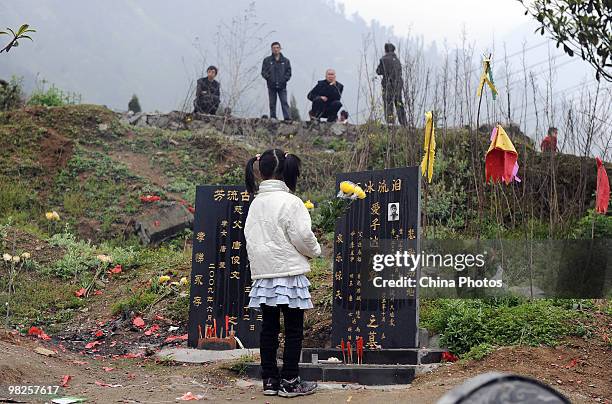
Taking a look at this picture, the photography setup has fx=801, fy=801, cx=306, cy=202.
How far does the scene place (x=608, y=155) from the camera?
9.02 metres

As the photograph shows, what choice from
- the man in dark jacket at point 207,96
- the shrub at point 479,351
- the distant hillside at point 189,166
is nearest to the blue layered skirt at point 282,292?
the shrub at point 479,351

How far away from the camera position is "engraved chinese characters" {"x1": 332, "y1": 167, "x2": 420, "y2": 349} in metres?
5.97

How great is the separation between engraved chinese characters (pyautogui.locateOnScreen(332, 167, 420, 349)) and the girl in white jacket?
1025 mm

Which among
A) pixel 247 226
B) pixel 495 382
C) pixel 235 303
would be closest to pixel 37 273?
pixel 235 303

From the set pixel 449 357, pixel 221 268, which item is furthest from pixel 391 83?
pixel 449 357

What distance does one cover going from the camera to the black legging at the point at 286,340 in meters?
5.14

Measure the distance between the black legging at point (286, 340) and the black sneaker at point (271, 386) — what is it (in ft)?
0.11

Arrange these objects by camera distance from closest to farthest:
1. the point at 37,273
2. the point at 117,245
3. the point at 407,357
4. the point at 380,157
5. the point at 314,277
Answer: the point at 407,357, the point at 314,277, the point at 37,273, the point at 117,245, the point at 380,157

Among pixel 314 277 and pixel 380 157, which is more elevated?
pixel 380 157

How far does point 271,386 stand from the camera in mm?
5164

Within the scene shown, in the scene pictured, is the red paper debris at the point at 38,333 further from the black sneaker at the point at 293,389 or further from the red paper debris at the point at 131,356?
the black sneaker at the point at 293,389

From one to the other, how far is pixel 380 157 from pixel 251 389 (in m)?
6.61

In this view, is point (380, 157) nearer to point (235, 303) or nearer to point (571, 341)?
point (235, 303)

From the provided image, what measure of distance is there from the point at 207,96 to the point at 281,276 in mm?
10297
